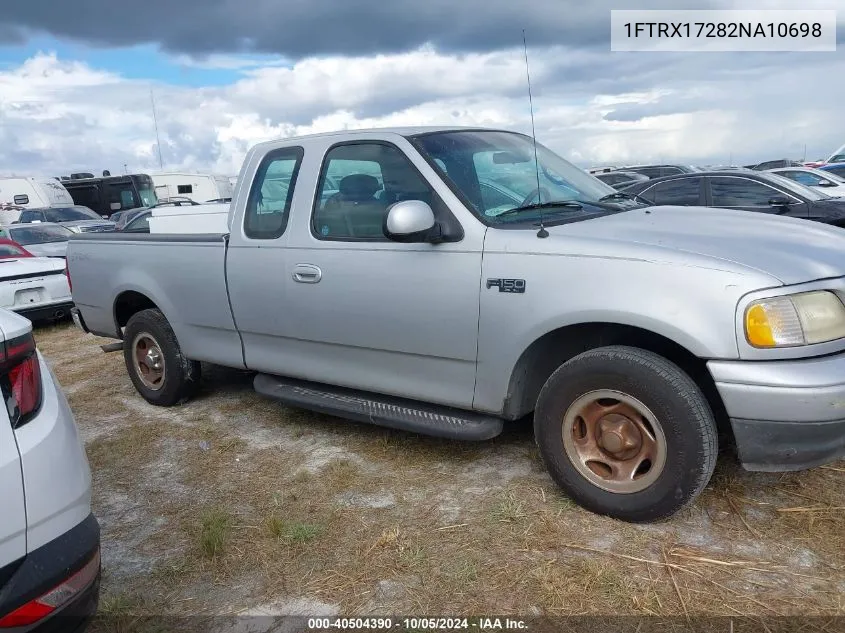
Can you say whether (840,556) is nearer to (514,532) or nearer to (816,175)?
(514,532)

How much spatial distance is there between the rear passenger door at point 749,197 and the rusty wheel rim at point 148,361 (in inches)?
296

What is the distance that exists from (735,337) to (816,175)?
14659mm

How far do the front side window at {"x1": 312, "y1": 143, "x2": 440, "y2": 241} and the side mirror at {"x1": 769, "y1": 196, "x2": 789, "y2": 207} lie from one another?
7309mm

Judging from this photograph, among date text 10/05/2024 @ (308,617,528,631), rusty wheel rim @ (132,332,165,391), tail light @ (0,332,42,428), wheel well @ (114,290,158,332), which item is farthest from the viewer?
wheel well @ (114,290,158,332)

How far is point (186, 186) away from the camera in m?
26.5

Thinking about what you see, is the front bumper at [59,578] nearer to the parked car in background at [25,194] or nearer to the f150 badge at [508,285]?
the f150 badge at [508,285]

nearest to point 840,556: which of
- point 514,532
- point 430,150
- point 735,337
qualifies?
point 735,337

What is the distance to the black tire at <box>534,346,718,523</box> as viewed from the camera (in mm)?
2947

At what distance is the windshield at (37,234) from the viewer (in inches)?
518

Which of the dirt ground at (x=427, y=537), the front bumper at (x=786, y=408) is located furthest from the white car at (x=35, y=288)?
the front bumper at (x=786, y=408)

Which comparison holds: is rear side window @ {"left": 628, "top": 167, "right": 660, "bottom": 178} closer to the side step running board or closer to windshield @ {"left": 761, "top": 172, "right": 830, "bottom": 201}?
windshield @ {"left": 761, "top": 172, "right": 830, "bottom": 201}

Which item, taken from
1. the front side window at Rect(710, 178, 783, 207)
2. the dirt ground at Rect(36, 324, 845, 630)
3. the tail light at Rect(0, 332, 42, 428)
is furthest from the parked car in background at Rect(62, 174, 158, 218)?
the tail light at Rect(0, 332, 42, 428)

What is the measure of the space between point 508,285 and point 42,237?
12421mm

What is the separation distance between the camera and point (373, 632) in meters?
2.65
